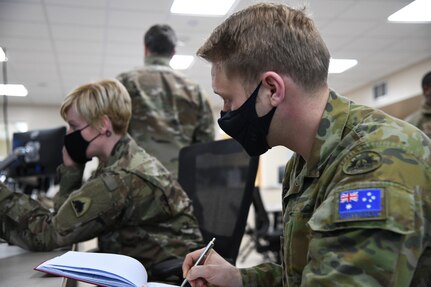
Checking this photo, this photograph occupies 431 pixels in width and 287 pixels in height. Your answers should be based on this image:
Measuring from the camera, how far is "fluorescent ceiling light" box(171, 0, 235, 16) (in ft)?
13.3

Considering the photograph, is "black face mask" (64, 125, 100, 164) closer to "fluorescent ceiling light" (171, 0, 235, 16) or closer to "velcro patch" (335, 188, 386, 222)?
→ "velcro patch" (335, 188, 386, 222)

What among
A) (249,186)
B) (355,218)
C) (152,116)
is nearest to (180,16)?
(152,116)

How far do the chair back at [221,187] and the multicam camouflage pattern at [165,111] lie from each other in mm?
514

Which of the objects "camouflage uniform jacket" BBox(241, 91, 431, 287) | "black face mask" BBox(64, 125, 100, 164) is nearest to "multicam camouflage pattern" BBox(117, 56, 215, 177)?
"black face mask" BBox(64, 125, 100, 164)

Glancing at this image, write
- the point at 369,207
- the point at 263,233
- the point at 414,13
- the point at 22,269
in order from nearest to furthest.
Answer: the point at 369,207, the point at 22,269, the point at 263,233, the point at 414,13

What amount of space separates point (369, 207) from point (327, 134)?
0.20 metres

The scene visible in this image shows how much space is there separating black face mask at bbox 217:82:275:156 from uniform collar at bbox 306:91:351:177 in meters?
0.09

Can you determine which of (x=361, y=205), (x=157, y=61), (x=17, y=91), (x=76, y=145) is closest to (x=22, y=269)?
(x=76, y=145)

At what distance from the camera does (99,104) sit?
4.72 ft

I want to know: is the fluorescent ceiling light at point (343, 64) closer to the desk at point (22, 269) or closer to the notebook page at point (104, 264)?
the desk at point (22, 269)

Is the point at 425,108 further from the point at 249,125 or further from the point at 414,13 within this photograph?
the point at 414,13

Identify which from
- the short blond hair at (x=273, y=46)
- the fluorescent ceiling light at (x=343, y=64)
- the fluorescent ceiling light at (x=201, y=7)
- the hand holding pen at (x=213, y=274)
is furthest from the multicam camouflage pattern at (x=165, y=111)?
the fluorescent ceiling light at (x=343, y=64)

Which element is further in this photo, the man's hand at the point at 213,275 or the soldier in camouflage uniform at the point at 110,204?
the soldier in camouflage uniform at the point at 110,204

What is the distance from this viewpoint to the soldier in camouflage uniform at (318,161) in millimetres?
549
